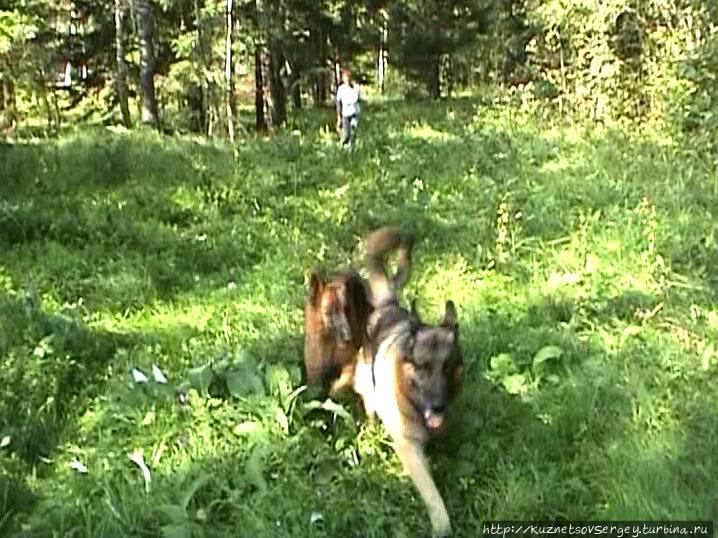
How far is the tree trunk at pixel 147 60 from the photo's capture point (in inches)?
742

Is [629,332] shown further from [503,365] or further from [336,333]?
[336,333]

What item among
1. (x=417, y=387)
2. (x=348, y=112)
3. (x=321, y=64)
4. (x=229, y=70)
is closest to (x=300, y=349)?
(x=417, y=387)

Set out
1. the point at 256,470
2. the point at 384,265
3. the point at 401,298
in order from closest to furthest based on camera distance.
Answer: the point at 256,470 < the point at 384,265 < the point at 401,298

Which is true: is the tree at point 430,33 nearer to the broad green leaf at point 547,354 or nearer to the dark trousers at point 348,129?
the dark trousers at point 348,129

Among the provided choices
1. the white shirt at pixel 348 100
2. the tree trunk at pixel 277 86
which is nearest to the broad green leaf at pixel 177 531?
the white shirt at pixel 348 100

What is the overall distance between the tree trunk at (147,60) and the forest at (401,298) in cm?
222

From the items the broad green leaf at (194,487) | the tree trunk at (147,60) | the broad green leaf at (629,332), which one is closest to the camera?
the broad green leaf at (194,487)

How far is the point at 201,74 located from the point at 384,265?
15.4m

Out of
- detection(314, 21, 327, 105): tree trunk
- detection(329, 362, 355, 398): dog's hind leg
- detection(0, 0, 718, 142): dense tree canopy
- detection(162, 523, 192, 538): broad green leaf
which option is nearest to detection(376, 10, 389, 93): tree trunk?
detection(0, 0, 718, 142): dense tree canopy

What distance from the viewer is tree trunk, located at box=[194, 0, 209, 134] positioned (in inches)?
798

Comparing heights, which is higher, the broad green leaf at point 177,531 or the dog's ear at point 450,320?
the dog's ear at point 450,320

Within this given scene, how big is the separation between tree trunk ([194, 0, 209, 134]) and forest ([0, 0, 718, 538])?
2.94m

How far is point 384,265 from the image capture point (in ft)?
18.7

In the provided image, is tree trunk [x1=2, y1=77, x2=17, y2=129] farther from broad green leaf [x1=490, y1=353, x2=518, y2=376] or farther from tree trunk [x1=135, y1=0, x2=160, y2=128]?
broad green leaf [x1=490, y1=353, x2=518, y2=376]
